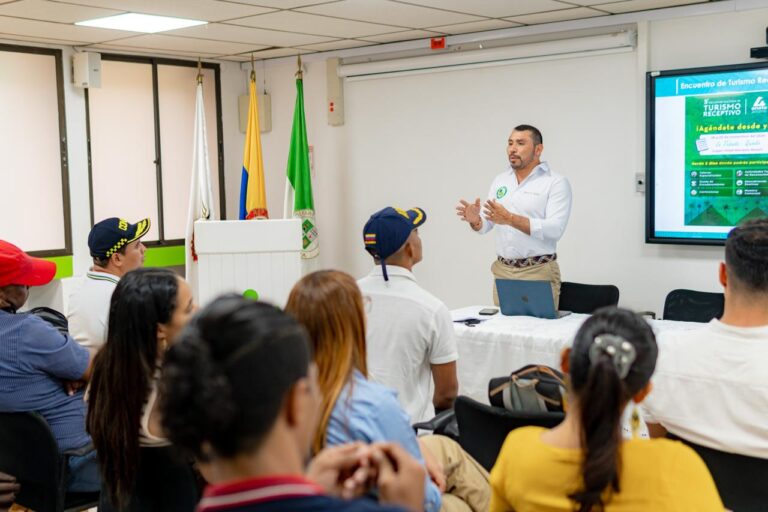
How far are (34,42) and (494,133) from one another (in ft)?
11.4

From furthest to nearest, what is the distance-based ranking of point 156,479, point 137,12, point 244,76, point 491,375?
point 244,76
point 137,12
point 491,375
point 156,479

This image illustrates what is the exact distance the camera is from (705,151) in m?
5.44

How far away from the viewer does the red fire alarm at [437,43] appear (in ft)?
21.5

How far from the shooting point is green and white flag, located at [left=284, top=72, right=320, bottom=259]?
23.8ft

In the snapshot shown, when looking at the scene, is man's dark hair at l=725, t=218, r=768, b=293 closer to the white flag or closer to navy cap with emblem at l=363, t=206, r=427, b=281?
navy cap with emblem at l=363, t=206, r=427, b=281

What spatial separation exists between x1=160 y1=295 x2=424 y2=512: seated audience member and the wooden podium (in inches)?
195

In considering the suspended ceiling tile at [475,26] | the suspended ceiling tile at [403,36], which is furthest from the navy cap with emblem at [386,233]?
the suspended ceiling tile at [403,36]

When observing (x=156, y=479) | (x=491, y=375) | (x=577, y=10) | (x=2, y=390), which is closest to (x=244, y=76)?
(x=577, y=10)

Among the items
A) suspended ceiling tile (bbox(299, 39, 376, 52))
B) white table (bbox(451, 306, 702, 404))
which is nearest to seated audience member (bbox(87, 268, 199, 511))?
white table (bbox(451, 306, 702, 404))

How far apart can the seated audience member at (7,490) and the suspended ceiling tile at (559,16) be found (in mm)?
4219

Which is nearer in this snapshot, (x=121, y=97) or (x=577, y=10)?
(x=577, y=10)

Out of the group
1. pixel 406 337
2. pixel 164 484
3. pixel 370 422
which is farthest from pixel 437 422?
pixel 370 422

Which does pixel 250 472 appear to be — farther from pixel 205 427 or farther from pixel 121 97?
pixel 121 97

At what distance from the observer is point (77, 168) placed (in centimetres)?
683
